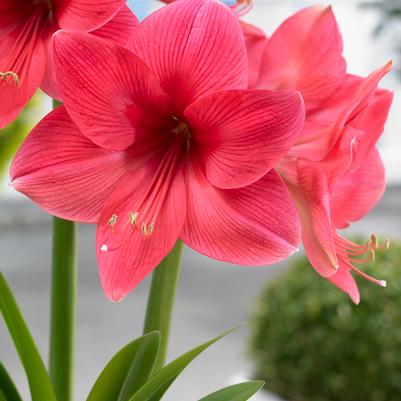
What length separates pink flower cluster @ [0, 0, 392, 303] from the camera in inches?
15.2

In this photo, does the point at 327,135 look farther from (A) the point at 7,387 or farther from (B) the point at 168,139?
(A) the point at 7,387

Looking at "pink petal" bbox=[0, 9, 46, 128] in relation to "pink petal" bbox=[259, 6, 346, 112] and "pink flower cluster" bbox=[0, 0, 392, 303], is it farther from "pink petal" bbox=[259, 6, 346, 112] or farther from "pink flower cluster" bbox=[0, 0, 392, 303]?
"pink petal" bbox=[259, 6, 346, 112]

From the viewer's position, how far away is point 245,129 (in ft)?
1.30

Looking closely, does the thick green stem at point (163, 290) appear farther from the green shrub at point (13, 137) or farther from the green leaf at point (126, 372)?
the green shrub at point (13, 137)

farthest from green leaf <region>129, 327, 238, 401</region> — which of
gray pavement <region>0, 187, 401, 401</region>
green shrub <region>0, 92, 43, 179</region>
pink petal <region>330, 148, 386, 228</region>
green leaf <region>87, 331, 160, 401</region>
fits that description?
green shrub <region>0, 92, 43, 179</region>

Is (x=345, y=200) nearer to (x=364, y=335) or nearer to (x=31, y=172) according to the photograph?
(x=31, y=172)

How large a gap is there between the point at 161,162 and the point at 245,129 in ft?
0.19

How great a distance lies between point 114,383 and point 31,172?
0.42 feet

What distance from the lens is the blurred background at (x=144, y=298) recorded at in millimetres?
2666

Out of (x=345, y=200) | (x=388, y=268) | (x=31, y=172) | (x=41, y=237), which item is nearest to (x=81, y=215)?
(x=31, y=172)

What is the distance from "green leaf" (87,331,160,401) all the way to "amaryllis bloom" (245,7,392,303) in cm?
10

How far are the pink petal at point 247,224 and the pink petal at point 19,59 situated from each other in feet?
0.34

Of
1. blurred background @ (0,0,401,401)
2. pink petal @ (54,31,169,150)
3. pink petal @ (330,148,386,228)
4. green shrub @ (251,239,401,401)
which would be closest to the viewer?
pink petal @ (54,31,169,150)

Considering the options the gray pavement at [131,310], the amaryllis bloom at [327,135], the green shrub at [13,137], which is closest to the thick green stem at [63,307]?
the amaryllis bloom at [327,135]
